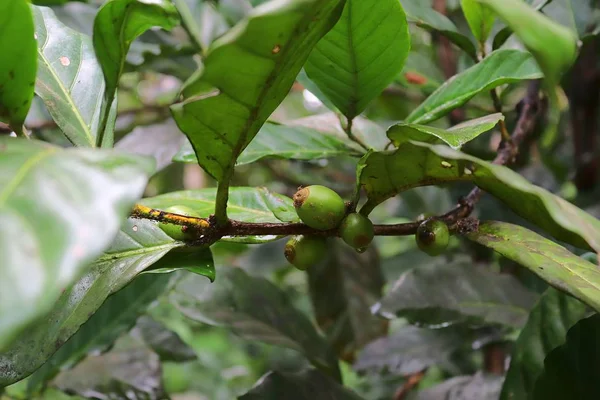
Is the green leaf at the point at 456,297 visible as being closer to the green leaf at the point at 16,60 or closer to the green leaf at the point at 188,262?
the green leaf at the point at 188,262

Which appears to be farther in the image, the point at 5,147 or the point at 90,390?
the point at 90,390

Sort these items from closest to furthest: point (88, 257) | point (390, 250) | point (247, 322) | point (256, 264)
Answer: point (88, 257) → point (247, 322) → point (256, 264) → point (390, 250)

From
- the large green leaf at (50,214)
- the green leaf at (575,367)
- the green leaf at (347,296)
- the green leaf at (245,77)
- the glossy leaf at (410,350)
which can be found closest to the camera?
the large green leaf at (50,214)

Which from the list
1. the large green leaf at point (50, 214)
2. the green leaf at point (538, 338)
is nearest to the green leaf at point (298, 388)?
the green leaf at point (538, 338)

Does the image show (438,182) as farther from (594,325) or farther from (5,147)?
(5,147)

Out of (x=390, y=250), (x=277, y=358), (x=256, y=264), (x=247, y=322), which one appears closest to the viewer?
(x=247, y=322)

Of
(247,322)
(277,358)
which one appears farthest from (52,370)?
(277,358)

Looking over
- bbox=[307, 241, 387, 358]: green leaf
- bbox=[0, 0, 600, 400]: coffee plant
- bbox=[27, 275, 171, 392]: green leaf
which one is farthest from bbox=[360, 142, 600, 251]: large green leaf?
bbox=[307, 241, 387, 358]: green leaf
